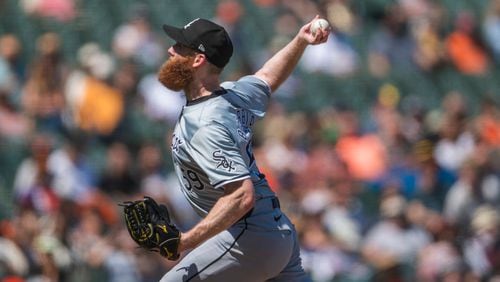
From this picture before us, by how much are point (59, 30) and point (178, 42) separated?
700 centimetres

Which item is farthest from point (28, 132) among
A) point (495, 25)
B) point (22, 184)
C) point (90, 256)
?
point (495, 25)

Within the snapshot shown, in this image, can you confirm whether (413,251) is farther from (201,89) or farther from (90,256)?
(201,89)

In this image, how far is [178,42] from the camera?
5949 mm

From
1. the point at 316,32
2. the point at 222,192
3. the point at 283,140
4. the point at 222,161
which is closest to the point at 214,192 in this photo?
the point at 222,192

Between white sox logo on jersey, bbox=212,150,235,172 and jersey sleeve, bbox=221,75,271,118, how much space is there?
425mm

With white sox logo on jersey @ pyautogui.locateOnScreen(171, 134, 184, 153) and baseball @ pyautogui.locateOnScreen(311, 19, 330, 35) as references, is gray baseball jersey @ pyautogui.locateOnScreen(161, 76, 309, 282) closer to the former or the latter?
white sox logo on jersey @ pyautogui.locateOnScreen(171, 134, 184, 153)

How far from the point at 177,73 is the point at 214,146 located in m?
0.44

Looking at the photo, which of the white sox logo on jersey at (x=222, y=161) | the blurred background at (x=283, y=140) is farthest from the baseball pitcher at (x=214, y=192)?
the blurred background at (x=283, y=140)

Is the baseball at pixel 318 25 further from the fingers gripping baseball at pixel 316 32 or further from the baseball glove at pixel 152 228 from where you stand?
the baseball glove at pixel 152 228

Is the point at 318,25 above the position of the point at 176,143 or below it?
above

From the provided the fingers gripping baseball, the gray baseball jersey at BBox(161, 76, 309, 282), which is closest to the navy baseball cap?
the gray baseball jersey at BBox(161, 76, 309, 282)

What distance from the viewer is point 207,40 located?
5.93 metres

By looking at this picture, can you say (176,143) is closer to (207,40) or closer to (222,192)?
(222,192)

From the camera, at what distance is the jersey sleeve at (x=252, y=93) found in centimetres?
619
